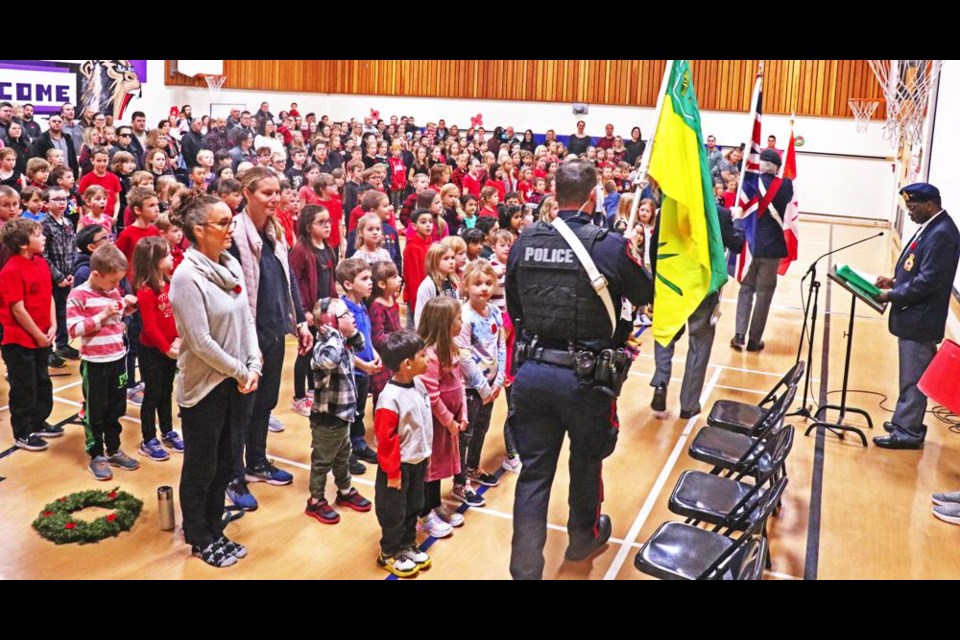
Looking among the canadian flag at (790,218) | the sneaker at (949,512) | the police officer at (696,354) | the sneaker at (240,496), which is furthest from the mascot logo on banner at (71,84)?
the sneaker at (949,512)

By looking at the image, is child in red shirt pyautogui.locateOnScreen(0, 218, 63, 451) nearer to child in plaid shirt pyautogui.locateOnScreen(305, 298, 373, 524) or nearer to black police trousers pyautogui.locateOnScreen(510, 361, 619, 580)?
child in plaid shirt pyautogui.locateOnScreen(305, 298, 373, 524)

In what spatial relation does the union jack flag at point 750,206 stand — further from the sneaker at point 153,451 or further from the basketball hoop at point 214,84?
the basketball hoop at point 214,84

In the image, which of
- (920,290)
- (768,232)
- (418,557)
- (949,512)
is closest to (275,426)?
(418,557)

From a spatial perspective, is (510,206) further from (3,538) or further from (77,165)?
(77,165)

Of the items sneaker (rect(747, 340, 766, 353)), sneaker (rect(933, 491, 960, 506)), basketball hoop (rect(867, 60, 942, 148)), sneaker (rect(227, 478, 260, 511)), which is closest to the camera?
sneaker (rect(227, 478, 260, 511))

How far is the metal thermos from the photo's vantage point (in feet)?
15.8

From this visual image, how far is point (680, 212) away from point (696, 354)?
8.81ft

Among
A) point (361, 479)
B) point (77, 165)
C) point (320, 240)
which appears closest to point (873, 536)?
point (361, 479)

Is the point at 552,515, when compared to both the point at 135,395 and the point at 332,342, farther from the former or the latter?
the point at 135,395

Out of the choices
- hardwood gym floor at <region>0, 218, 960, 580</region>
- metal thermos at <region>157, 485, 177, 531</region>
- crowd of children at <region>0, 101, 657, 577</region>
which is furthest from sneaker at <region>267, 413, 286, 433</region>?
metal thermos at <region>157, 485, 177, 531</region>

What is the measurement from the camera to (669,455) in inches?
252

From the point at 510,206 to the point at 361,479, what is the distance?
3.71 meters

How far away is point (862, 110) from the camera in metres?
21.6

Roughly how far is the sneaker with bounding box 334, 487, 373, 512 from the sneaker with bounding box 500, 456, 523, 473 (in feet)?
3.64
